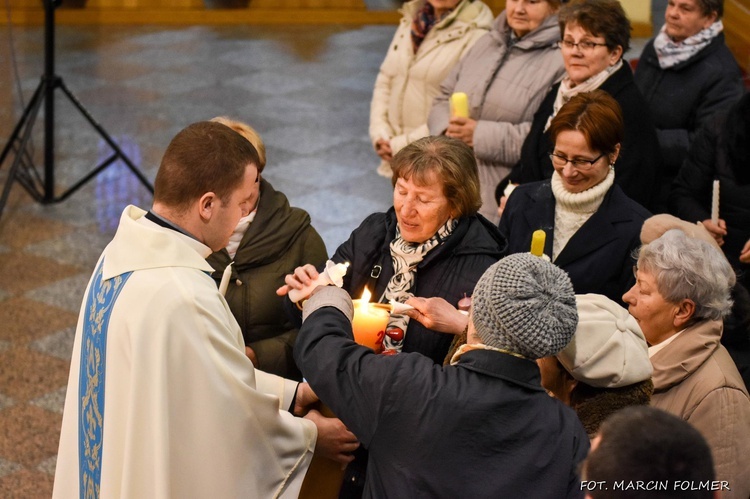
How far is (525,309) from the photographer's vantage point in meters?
2.28

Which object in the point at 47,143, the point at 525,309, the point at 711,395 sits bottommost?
the point at 47,143

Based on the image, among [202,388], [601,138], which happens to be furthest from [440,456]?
[601,138]

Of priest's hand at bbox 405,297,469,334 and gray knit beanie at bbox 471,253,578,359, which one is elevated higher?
gray knit beanie at bbox 471,253,578,359

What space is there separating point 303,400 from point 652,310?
1157 mm

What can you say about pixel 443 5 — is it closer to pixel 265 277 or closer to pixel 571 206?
pixel 571 206

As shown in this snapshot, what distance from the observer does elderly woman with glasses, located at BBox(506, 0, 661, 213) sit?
4203mm

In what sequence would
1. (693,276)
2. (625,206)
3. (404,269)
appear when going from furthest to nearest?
(625,206) → (404,269) → (693,276)

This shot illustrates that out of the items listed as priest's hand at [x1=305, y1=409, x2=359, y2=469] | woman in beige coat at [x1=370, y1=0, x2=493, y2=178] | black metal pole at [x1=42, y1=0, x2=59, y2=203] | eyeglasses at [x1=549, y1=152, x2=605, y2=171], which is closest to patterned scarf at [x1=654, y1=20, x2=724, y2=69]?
woman in beige coat at [x1=370, y1=0, x2=493, y2=178]

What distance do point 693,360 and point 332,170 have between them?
515cm

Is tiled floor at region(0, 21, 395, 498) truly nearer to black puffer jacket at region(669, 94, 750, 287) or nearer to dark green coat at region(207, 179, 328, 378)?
dark green coat at region(207, 179, 328, 378)

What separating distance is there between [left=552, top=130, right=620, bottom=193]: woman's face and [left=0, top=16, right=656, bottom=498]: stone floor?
2.61 meters

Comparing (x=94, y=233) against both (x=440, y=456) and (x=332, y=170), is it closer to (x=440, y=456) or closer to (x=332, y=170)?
(x=332, y=170)

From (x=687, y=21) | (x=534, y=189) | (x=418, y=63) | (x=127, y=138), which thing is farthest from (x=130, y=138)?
(x=534, y=189)

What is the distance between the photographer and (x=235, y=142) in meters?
2.80
